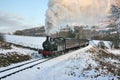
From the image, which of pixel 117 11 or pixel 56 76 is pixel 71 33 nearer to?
pixel 117 11

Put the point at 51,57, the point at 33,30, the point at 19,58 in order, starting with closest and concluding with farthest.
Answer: the point at 19,58 → the point at 51,57 → the point at 33,30

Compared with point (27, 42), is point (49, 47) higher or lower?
higher

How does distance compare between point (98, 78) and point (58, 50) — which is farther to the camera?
point (58, 50)

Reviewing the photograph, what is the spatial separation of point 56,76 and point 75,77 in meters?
1.42

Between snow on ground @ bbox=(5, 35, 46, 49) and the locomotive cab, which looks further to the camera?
snow on ground @ bbox=(5, 35, 46, 49)

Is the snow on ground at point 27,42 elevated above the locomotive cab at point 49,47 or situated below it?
below

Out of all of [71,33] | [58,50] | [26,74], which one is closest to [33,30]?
[71,33]

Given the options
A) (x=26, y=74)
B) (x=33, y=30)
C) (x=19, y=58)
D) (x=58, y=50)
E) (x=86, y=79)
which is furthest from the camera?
(x=33, y=30)

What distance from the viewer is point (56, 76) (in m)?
17.4

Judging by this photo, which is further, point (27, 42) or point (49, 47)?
point (27, 42)

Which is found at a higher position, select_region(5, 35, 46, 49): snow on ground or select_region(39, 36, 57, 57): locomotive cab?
select_region(39, 36, 57, 57): locomotive cab

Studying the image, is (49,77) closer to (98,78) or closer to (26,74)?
(26,74)

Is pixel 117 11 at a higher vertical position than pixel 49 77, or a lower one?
higher

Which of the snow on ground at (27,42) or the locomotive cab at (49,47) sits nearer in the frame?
the locomotive cab at (49,47)
